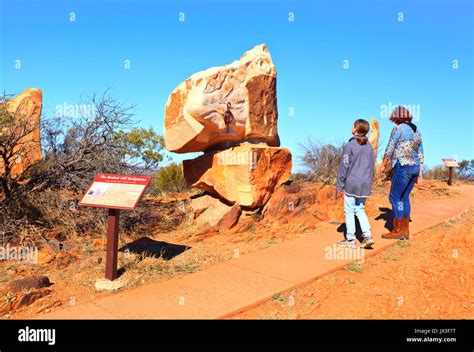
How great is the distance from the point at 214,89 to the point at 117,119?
2.01 metres

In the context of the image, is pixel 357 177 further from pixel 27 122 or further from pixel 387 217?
pixel 27 122

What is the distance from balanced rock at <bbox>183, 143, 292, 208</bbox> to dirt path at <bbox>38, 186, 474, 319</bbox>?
1.64 metres

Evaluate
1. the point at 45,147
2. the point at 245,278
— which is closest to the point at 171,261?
the point at 245,278

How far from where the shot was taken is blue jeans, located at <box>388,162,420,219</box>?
5484 millimetres

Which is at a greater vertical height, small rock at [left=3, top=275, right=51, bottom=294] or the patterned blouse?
the patterned blouse

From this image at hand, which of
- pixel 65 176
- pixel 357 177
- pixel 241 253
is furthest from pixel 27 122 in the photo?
pixel 357 177

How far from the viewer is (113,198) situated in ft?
13.4

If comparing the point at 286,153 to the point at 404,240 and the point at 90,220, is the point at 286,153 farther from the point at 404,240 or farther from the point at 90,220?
the point at 90,220

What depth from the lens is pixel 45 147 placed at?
23.4ft

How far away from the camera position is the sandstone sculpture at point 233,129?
6.57 m

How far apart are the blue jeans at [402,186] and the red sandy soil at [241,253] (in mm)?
513

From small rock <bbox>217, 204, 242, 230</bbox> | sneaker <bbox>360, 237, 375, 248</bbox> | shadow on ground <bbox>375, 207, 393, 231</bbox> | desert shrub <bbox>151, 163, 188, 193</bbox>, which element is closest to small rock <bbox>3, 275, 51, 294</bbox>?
small rock <bbox>217, 204, 242, 230</bbox>

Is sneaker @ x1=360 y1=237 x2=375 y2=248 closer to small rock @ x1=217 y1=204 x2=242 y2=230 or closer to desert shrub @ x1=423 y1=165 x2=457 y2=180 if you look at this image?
small rock @ x1=217 y1=204 x2=242 y2=230
